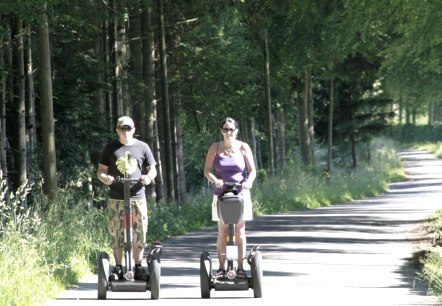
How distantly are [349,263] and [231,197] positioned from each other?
661 cm

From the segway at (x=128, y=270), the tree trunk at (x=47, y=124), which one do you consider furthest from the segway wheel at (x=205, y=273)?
the tree trunk at (x=47, y=124)

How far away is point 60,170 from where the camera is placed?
30.1 meters

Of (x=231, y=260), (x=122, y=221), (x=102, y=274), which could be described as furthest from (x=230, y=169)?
(x=102, y=274)

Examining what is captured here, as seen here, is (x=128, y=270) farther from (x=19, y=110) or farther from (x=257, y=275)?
(x=19, y=110)

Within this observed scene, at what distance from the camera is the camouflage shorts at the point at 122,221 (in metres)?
15.5

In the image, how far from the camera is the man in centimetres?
1535

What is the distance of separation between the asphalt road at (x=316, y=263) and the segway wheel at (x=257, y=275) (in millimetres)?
107

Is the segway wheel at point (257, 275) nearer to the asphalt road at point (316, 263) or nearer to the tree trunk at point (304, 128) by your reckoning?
the asphalt road at point (316, 263)

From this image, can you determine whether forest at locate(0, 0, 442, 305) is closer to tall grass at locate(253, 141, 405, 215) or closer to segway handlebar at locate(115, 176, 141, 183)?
tall grass at locate(253, 141, 405, 215)

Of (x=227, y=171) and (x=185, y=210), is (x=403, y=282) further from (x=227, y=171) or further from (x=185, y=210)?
(x=185, y=210)

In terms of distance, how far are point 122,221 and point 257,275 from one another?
1.66 metres

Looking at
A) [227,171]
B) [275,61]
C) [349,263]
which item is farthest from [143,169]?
[275,61]

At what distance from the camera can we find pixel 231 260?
50.0 feet

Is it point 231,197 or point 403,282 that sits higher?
point 231,197
